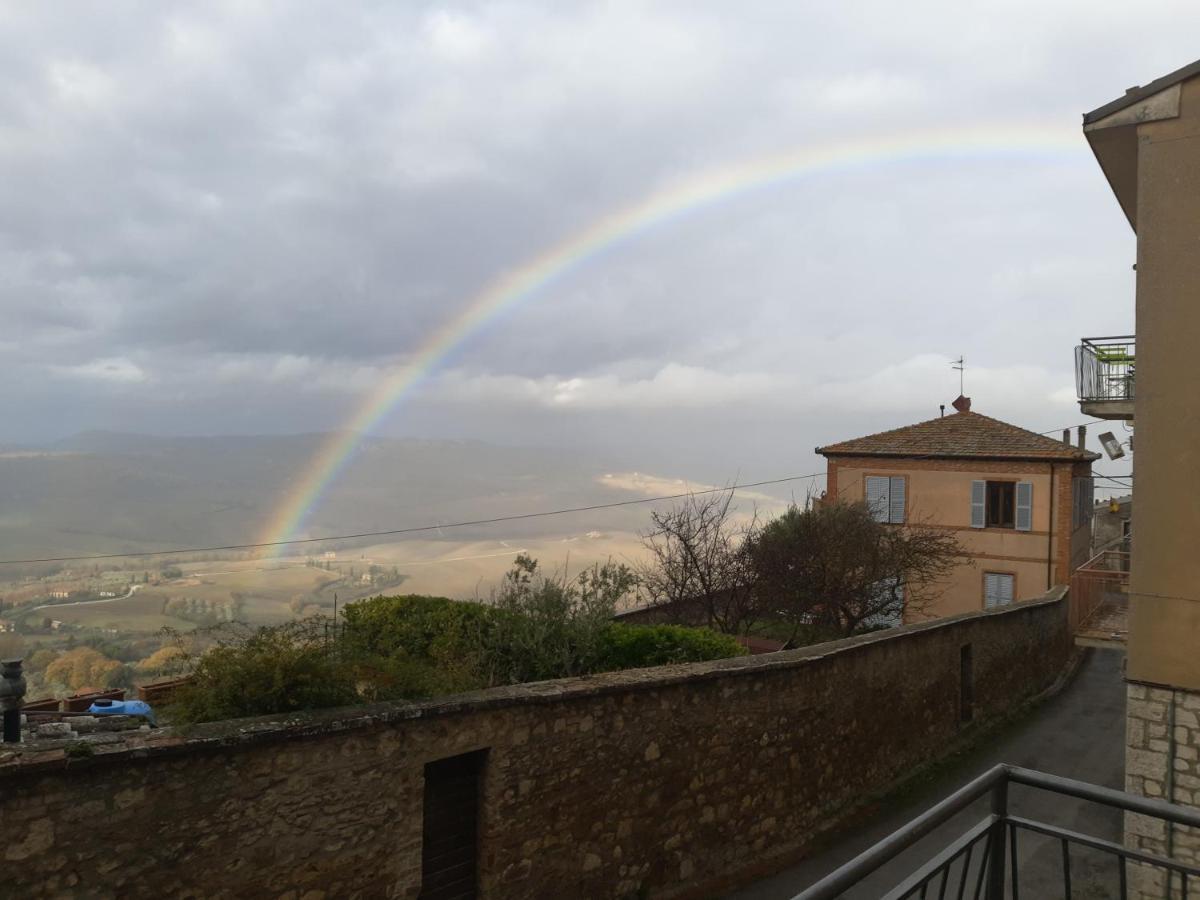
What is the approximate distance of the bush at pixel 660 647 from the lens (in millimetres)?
9258

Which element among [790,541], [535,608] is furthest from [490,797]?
[790,541]

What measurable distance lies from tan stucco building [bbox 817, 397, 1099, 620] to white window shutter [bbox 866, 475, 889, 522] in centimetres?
3

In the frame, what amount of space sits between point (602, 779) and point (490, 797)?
1.08m

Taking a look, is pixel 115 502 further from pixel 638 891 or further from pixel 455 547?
pixel 638 891

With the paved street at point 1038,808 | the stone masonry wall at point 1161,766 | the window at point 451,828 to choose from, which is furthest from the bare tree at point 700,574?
the window at point 451,828

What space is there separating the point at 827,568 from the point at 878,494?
7.27 m

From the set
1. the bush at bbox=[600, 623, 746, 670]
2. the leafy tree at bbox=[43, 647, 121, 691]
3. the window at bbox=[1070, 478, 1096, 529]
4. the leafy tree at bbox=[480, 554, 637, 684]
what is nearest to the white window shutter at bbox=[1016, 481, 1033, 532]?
the window at bbox=[1070, 478, 1096, 529]

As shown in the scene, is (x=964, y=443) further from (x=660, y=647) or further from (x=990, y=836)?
(x=990, y=836)

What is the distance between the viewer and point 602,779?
6395 millimetres

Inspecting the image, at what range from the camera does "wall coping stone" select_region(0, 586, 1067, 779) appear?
395 centimetres

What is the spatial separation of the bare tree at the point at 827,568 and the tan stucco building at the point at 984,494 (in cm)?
475

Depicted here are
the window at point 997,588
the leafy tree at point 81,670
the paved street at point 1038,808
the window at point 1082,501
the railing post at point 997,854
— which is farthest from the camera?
the window at point 997,588

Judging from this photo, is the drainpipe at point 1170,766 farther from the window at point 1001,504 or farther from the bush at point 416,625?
the window at point 1001,504

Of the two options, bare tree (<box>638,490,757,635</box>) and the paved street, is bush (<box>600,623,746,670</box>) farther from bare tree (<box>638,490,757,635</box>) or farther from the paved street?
bare tree (<box>638,490,757,635</box>)
